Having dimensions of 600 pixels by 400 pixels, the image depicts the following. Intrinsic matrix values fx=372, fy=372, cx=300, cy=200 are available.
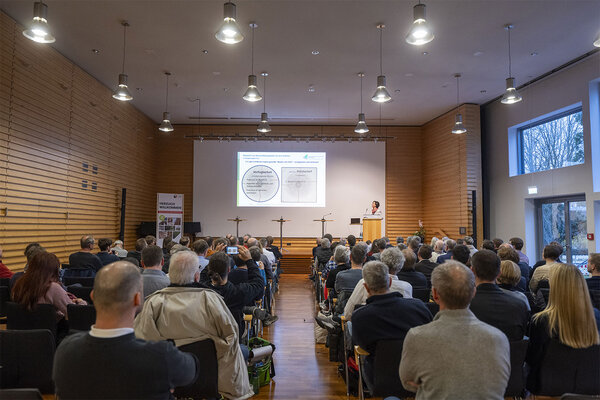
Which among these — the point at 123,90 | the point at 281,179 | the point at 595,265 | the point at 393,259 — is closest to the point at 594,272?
the point at 595,265

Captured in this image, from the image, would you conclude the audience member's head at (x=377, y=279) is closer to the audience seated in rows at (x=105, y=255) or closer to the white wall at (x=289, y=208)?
the audience seated in rows at (x=105, y=255)

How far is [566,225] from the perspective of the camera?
27.9 ft

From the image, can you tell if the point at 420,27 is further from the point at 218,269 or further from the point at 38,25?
the point at 38,25

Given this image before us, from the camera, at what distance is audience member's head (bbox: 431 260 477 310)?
65.6 inches

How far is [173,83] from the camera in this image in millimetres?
9406

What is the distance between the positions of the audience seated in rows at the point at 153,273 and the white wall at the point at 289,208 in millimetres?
9318

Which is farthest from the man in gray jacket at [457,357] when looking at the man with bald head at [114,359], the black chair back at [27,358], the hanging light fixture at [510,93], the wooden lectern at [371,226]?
the wooden lectern at [371,226]

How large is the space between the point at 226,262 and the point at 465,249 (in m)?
3.19

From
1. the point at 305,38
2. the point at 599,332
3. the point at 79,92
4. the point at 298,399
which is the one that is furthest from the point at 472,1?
the point at 79,92

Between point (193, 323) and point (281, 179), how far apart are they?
10.6m

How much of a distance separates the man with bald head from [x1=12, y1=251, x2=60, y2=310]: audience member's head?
6.39 ft

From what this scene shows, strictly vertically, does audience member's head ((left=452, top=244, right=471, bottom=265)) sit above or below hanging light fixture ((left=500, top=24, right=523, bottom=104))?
below

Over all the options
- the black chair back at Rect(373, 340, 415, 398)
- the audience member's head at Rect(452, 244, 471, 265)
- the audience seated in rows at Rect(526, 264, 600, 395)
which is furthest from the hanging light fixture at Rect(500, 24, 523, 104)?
the black chair back at Rect(373, 340, 415, 398)

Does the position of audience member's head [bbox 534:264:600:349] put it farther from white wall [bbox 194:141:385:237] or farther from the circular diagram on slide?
the circular diagram on slide
